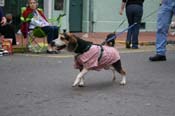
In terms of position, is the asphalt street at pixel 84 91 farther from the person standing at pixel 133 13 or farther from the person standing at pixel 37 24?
the person standing at pixel 133 13

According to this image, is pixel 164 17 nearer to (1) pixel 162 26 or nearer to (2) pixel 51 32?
(1) pixel 162 26

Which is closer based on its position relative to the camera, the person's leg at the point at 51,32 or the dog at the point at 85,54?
the dog at the point at 85,54

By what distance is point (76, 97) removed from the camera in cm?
764

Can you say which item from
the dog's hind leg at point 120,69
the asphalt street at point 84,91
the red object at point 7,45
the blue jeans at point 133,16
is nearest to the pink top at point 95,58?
the dog's hind leg at point 120,69

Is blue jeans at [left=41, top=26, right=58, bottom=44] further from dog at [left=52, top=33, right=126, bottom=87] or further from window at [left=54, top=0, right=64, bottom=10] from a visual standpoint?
window at [left=54, top=0, right=64, bottom=10]

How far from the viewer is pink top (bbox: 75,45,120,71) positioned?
325 inches

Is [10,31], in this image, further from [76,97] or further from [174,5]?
[76,97]

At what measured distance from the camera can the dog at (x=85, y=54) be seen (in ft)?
26.8

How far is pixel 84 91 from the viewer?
320 inches

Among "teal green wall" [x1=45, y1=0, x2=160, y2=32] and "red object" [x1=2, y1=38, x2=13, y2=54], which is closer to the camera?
"red object" [x1=2, y1=38, x2=13, y2=54]

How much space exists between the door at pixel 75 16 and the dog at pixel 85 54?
12835 mm

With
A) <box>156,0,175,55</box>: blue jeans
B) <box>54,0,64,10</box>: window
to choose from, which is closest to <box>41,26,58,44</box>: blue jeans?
<box>156,0,175,55</box>: blue jeans

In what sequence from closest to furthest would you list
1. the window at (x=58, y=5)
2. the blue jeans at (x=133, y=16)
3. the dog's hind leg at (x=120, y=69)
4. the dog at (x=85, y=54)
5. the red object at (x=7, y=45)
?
the dog at (x=85, y=54), the dog's hind leg at (x=120, y=69), the red object at (x=7, y=45), the blue jeans at (x=133, y=16), the window at (x=58, y=5)

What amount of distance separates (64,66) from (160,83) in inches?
106
